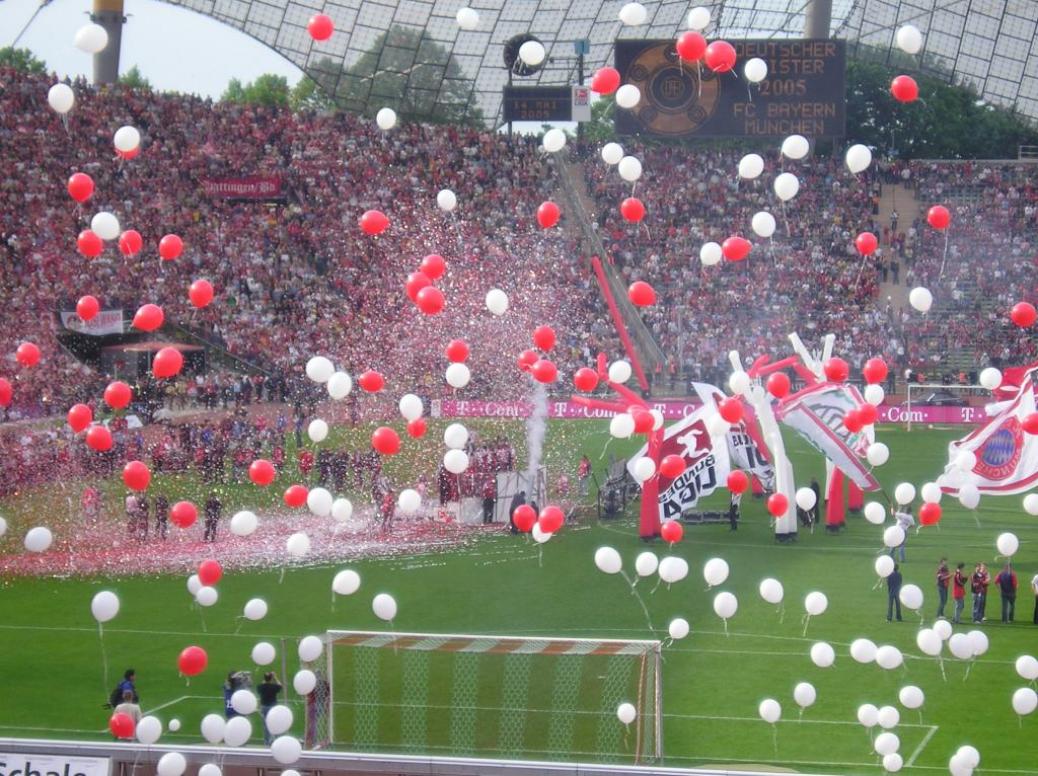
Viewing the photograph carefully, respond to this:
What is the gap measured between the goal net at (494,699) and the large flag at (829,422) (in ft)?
29.5

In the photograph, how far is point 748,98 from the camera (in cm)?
4138

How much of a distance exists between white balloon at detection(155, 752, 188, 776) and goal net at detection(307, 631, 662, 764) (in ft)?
11.1

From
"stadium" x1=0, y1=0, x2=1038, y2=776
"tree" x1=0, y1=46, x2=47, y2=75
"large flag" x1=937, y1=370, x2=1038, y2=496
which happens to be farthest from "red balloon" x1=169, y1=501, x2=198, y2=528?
"tree" x1=0, y1=46, x2=47, y2=75

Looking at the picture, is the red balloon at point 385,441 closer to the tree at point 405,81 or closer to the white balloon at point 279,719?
the white balloon at point 279,719

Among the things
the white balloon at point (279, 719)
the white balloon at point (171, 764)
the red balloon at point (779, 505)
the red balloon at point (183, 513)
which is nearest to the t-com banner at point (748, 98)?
the red balloon at point (779, 505)

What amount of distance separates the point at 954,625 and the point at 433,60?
108 ft

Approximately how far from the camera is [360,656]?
51.6 ft

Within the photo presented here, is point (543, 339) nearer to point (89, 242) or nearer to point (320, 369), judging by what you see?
point (320, 369)

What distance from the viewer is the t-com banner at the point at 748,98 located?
40875 millimetres

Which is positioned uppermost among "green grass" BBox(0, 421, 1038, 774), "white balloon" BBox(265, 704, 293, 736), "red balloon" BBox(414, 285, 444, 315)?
"red balloon" BBox(414, 285, 444, 315)

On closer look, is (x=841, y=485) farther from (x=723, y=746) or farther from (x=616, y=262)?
(x=616, y=262)

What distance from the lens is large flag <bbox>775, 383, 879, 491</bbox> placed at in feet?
78.0

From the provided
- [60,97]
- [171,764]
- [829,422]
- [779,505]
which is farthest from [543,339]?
[829,422]

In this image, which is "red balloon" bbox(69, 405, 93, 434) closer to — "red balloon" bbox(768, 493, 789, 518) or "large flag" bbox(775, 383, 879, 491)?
"red balloon" bbox(768, 493, 789, 518)
